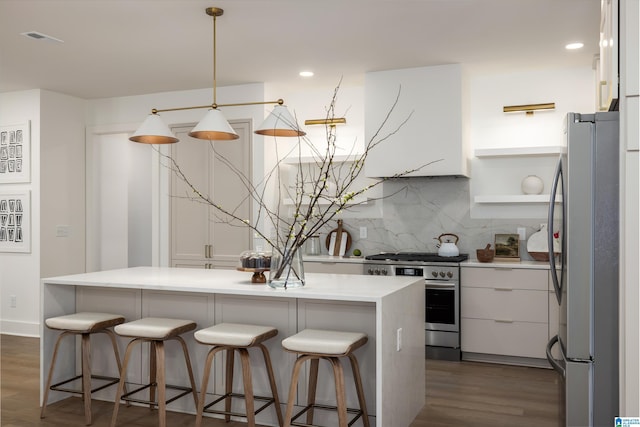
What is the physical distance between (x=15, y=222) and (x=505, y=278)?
5096 mm

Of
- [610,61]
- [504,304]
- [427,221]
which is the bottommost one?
[504,304]

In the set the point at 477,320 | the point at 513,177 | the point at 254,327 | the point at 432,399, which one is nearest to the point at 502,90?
the point at 513,177

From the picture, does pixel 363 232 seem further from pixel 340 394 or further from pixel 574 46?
pixel 340 394

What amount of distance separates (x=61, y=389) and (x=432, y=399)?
97.1 inches

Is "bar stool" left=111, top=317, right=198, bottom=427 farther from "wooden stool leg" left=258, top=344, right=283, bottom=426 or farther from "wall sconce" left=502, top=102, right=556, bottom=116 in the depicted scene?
"wall sconce" left=502, top=102, right=556, bottom=116

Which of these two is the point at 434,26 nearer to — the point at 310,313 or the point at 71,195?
the point at 310,313

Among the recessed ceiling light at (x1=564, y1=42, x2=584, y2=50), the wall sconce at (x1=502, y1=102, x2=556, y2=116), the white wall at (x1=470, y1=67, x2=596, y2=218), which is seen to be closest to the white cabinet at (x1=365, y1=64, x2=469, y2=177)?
the white wall at (x1=470, y1=67, x2=596, y2=218)

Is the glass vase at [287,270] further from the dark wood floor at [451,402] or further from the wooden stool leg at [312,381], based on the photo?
the dark wood floor at [451,402]

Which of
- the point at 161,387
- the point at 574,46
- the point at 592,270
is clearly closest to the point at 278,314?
the point at 161,387

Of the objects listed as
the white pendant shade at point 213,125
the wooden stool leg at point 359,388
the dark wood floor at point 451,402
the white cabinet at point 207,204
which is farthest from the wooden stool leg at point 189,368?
the white cabinet at point 207,204

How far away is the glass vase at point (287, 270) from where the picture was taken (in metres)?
3.33

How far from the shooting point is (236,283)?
3.54 metres

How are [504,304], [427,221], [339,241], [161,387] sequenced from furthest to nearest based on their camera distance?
[339,241], [427,221], [504,304], [161,387]

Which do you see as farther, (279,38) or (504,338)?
(504,338)
